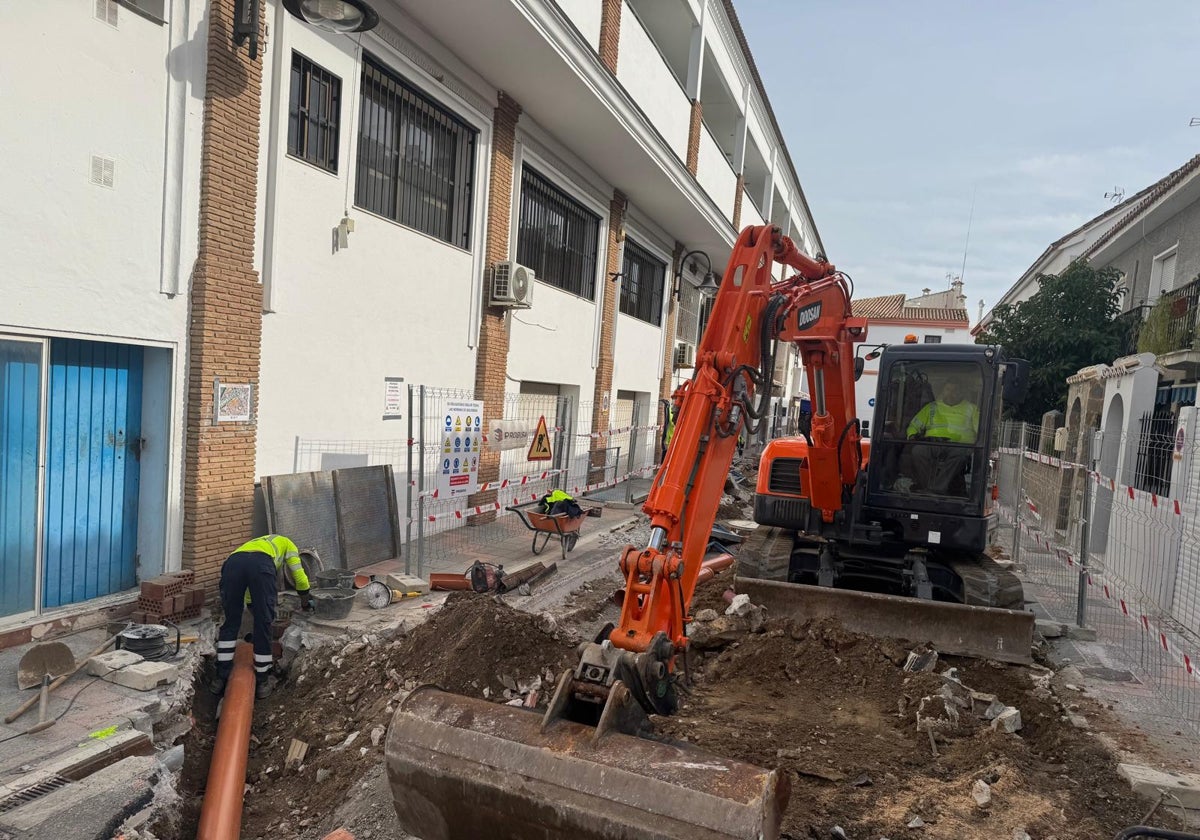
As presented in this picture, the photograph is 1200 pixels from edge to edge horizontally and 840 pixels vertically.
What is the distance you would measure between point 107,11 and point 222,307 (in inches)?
92.9

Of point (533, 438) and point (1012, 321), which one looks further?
point (1012, 321)

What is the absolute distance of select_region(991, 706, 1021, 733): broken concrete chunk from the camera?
5031mm

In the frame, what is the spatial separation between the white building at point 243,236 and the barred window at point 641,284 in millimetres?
3979

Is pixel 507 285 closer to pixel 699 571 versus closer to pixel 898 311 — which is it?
pixel 699 571

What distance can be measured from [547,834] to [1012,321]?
19179 mm

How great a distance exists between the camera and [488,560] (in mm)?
9227

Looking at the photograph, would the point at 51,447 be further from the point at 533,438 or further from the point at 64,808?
the point at 533,438

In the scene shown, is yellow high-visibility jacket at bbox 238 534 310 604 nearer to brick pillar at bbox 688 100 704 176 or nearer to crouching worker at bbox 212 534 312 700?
crouching worker at bbox 212 534 312 700

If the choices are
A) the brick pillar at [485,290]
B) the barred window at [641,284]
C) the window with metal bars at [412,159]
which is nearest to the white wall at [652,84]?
the brick pillar at [485,290]

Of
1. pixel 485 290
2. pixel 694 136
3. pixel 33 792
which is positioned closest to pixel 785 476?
pixel 485 290

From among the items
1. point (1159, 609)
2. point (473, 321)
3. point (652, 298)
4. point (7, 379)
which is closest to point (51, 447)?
point (7, 379)

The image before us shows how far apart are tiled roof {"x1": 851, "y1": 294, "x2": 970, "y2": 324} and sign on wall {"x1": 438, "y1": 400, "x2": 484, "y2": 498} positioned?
115 ft

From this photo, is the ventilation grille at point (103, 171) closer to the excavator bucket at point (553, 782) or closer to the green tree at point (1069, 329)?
the excavator bucket at point (553, 782)

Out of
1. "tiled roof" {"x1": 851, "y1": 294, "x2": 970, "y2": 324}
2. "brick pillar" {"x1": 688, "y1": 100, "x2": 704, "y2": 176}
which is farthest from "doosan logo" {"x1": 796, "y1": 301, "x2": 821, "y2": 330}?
"tiled roof" {"x1": 851, "y1": 294, "x2": 970, "y2": 324}
